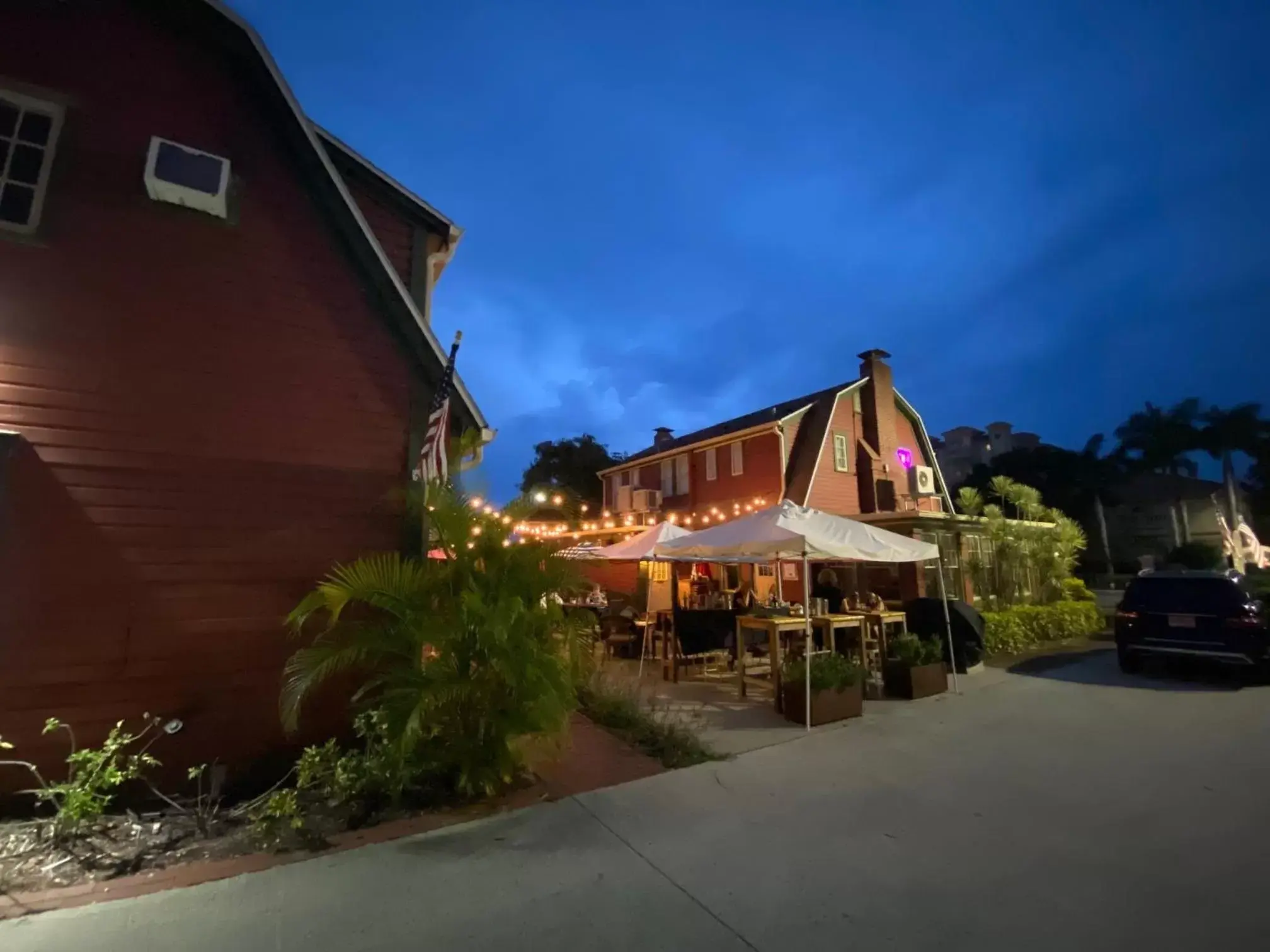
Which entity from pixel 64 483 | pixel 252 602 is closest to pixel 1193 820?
pixel 252 602

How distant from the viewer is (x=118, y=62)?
5.32 metres

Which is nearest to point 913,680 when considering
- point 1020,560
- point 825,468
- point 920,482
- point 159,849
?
point 159,849

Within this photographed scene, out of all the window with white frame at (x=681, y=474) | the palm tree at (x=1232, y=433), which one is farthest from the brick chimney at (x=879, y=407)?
the palm tree at (x=1232, y=433)

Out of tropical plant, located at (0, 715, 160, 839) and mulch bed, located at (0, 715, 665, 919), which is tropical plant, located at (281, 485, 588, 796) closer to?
mulch bed, located at (0, 715, 665, 919)

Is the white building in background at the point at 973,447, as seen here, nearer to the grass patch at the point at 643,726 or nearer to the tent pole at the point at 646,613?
the tent pole at the point at 646,613

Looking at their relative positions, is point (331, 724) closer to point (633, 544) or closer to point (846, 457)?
point (633, 544)

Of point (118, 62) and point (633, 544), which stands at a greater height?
point (118, 62)

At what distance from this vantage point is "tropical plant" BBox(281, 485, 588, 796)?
14.6 feet

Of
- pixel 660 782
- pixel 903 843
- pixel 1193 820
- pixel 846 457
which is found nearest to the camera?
pixel 903 843

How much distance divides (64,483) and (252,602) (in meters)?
1.59

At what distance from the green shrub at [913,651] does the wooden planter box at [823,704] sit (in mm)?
1443

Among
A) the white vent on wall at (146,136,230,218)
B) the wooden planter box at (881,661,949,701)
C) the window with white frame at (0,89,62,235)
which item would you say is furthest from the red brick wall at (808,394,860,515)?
the window with white frame at (0,89,62,235)

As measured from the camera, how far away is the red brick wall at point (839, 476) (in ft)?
56.2

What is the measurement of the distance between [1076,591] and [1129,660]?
25.2 feet
